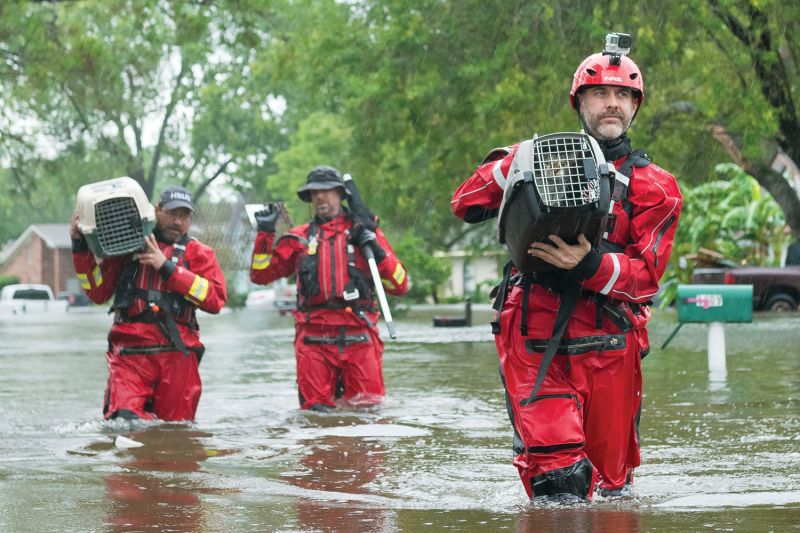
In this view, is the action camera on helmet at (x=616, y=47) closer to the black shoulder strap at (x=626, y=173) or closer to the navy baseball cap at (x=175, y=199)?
the black shoulder strap at (x=626, y=173)

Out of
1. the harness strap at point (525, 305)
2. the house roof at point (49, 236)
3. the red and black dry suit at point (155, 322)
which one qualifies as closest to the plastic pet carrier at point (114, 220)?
the red and black dry suit at point (155, 322)

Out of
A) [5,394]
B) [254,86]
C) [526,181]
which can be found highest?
[254,86]

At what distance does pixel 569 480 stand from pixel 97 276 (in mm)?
4946

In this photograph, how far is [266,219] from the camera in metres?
10.6

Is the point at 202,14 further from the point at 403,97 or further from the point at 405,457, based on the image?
the point at 405,457

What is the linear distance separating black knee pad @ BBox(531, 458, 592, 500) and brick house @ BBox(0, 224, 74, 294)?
85893 mm

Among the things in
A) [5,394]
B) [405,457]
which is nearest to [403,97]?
[5,394]

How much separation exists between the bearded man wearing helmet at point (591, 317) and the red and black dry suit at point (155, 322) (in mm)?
4038

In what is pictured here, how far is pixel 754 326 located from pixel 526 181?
1786 centimetres

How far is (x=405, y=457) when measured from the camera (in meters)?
8.30

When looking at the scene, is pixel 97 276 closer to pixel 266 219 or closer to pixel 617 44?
pixel 266 219

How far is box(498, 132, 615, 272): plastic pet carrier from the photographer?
228 inches

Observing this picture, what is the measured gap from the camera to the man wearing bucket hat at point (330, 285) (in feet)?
35.0

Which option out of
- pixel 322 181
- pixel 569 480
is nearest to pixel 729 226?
pixel 322 181
